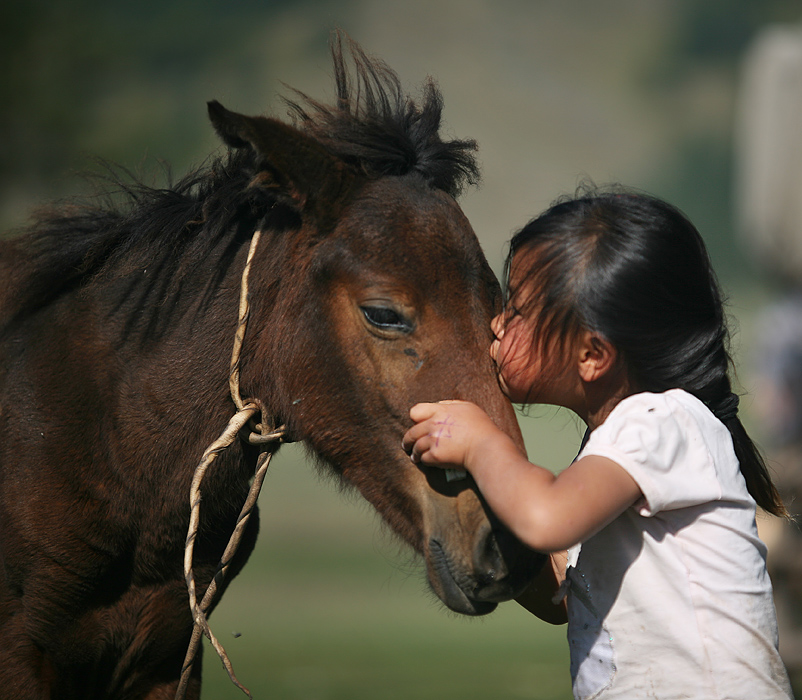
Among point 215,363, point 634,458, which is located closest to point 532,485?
point 634,458

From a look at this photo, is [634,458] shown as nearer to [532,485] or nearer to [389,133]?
[532,485]

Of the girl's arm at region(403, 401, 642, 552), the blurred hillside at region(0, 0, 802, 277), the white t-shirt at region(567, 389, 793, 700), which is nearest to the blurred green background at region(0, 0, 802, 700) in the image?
the blurred hillside at region(0, 0, 802, 277)

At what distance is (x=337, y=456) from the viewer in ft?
8.05

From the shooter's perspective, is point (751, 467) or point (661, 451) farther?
point (751, 467)

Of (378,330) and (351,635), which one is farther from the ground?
(378,330)

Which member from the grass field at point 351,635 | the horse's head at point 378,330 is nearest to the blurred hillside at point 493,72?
the grass field at point 351,635

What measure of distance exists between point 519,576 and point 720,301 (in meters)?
0.92

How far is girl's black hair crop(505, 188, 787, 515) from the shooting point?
85.8 inches

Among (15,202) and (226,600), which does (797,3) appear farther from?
(226,600)

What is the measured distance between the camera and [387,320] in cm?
230

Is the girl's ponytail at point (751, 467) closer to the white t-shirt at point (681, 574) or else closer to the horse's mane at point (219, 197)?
the white t-shirt at point (681, 574)

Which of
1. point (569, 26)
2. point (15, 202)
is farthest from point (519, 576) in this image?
point (569, 26)

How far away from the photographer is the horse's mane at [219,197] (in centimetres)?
259

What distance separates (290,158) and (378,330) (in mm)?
543
